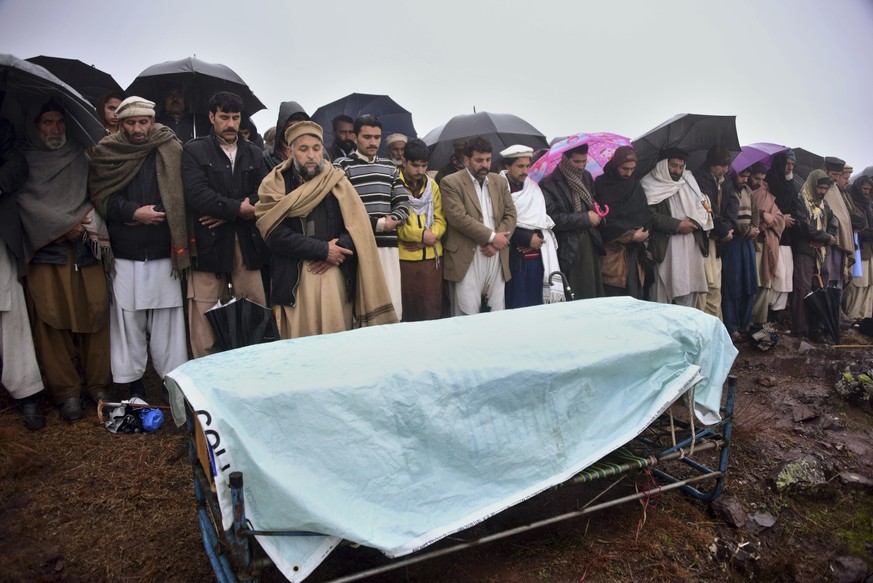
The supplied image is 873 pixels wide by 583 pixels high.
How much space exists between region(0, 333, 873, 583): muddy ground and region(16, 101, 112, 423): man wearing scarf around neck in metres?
0.35

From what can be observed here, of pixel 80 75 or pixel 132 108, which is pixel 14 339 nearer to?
pixel 132 108

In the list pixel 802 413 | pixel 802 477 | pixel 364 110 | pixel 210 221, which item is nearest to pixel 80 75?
pixel 364 110

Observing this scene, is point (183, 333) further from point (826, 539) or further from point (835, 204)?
point (835, 204)

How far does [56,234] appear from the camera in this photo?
376cm

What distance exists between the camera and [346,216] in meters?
3.91

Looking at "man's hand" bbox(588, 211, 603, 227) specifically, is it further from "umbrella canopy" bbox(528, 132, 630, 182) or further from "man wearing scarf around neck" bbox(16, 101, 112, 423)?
"man wearing scarf around neck" bbox(16, 101, 112, 423)

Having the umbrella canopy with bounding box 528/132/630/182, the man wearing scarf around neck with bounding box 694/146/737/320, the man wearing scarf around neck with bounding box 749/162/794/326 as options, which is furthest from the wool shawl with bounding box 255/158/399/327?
the man wearing scarf around neck with bounding box 749/162/794/326

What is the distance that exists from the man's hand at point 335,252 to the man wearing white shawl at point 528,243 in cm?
Result: 190

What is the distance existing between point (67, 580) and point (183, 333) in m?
1.99

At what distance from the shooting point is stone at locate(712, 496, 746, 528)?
3.17 metres

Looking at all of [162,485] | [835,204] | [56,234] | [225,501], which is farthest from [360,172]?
[835,204]

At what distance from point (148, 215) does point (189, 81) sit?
5.87 feet

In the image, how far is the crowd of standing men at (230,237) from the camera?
3.81 m

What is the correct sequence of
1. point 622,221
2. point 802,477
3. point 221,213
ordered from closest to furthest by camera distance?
point 802,477
point 221,213
point 622,221
